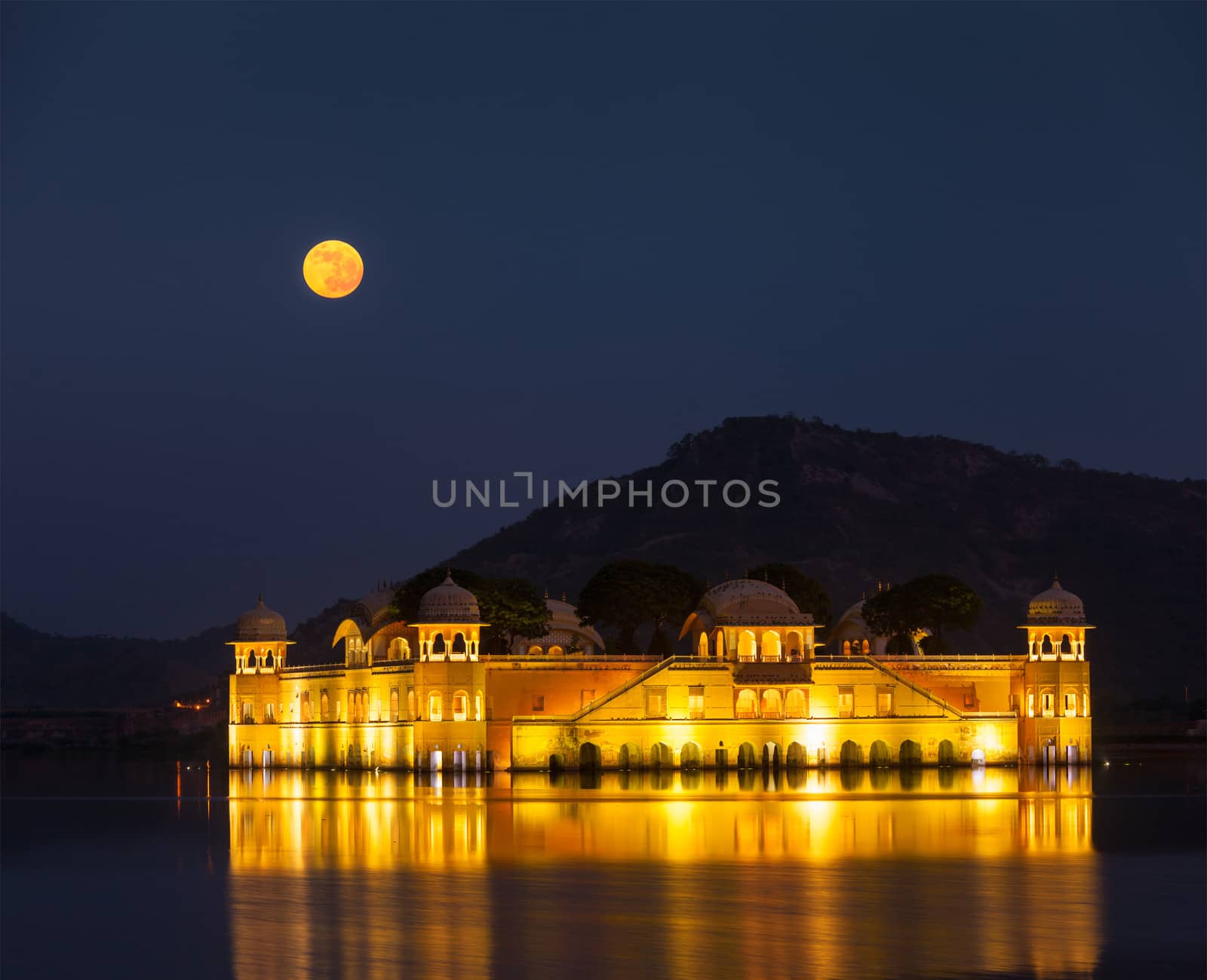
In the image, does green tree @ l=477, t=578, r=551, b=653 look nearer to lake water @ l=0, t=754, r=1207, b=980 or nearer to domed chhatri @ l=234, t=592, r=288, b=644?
domed chhatri @ l=234, t=592, r=288, b=644

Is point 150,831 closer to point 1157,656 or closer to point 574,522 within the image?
point 1157,656

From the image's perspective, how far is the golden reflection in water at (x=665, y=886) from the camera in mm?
27188

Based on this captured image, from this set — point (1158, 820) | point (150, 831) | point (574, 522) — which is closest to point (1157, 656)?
point (574, 522)

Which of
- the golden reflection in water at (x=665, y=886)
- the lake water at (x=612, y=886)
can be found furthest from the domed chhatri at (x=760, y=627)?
the golden reflection in water at (x=665, y=886)

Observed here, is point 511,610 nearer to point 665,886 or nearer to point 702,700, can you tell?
point 702,700

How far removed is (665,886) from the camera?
3409 cm

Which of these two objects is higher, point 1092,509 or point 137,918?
point 1092,509

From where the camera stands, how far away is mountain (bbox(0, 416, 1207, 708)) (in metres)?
161

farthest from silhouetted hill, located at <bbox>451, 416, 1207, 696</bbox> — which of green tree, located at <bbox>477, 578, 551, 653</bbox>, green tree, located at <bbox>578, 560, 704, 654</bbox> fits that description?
green tree, located at <bbox>477, 578, 551, 653</bbox>

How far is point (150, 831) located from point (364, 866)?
12330 millimetres

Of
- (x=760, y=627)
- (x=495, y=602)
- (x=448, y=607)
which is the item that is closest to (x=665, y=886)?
(x=448, y=607)

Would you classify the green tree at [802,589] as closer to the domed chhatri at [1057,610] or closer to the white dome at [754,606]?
the white dome at [754,606]

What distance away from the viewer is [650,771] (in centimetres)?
7294

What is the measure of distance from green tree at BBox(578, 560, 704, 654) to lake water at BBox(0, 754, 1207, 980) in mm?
27543
